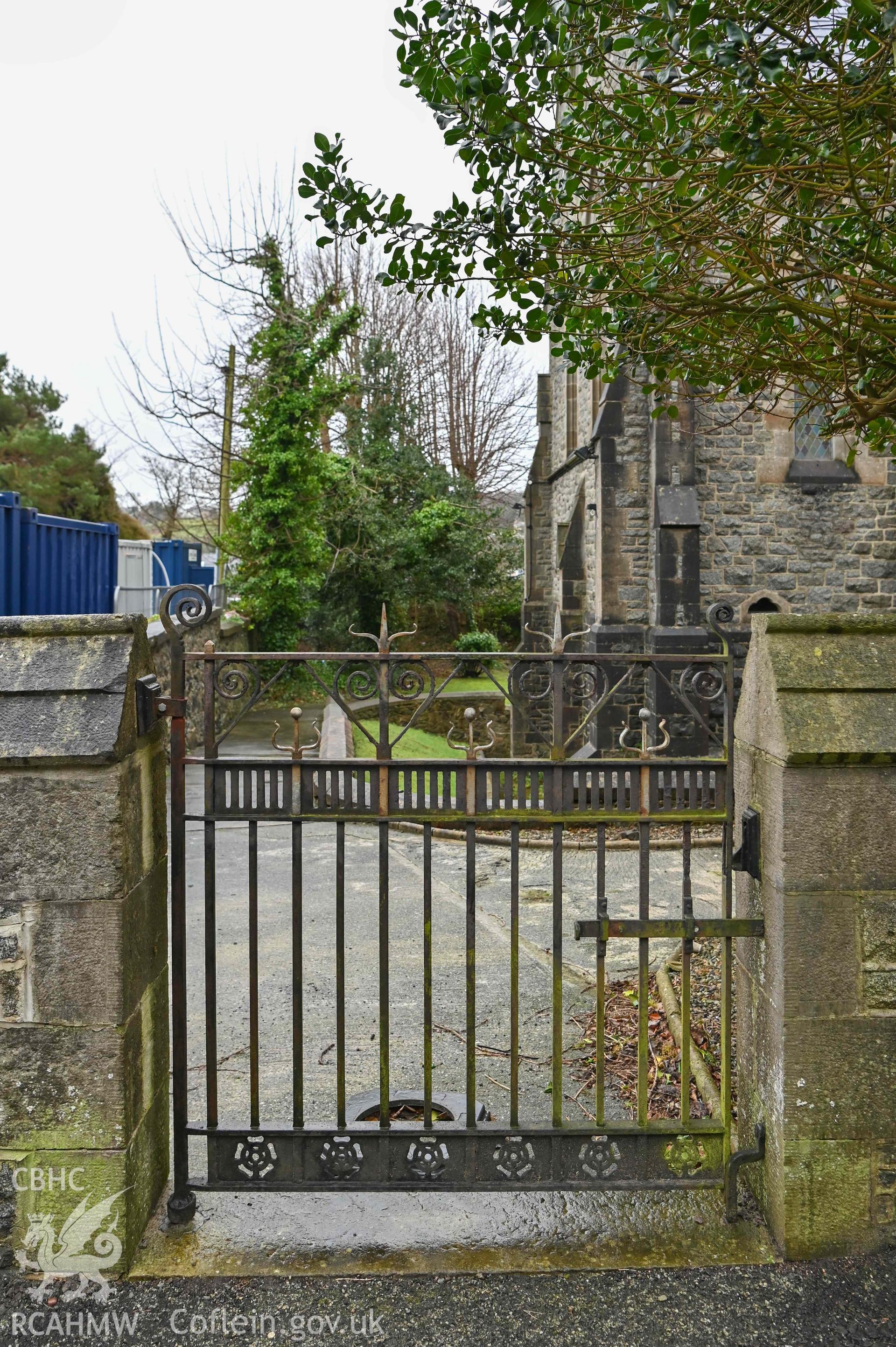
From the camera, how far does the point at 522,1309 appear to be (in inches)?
105

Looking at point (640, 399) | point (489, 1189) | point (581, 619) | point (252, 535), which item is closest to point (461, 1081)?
point (489, 1189)

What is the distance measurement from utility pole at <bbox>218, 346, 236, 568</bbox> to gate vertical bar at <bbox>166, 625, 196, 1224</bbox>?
54.7 feet

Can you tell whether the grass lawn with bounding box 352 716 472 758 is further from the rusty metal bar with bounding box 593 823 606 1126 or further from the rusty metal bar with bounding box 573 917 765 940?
the rusty metal bar with bounding box 573 917 765 940

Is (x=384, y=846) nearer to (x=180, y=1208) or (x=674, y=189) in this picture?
(x=180, y=1208)

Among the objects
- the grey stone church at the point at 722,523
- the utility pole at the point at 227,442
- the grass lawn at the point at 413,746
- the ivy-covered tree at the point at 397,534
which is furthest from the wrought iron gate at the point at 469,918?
the ivy-covered tree at the point at 397,534

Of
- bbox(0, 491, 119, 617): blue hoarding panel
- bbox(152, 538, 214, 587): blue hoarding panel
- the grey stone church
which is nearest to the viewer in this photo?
bbox(0, 491, 119, 617): blue hoarding panel

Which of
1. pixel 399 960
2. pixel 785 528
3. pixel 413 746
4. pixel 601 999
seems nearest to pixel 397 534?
pixel 413 746

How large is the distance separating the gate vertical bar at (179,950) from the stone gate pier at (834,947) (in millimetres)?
1744

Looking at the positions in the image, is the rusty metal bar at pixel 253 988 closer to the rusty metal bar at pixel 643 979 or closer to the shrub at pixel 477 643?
the rusty metal bar at pixel 643 979

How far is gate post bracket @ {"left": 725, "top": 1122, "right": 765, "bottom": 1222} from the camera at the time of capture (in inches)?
116

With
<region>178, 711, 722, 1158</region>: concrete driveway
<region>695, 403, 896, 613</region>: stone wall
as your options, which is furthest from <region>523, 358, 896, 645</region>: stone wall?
<region>178, 711, 722, 1158</region>: concrete driveway

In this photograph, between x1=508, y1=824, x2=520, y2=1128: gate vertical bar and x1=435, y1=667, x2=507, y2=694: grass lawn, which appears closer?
x1=508, y1=824, x2=520, y2=1128: gate vertical bar

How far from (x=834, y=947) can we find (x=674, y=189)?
7.41 ft

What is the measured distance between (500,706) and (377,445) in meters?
8.81
